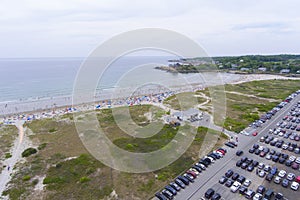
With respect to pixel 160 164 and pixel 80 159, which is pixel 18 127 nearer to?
pixel 80 159

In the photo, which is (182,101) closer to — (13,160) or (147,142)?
(147,142)

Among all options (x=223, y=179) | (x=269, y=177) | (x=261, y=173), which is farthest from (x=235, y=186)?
(x=269, y=177)

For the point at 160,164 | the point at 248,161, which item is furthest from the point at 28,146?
the point at 248,161

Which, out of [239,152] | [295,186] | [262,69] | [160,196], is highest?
[262,69]

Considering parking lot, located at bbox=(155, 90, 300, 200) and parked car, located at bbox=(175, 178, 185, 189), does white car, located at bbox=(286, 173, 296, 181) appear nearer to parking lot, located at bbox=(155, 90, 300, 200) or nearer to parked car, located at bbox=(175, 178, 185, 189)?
parking lot, located at bbox=(155, 90, 300, 200)

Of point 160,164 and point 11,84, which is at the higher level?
point 11,84

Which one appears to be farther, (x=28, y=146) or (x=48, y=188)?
(x=28, y=146)
